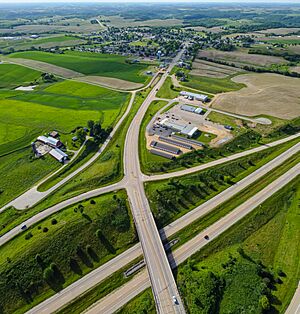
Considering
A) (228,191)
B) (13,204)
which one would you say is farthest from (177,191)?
(13,204)

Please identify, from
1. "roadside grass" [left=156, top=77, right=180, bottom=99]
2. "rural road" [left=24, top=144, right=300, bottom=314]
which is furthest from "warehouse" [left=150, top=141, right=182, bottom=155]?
"roadside grass" [left=156, top=77, right=180, bottom=99]

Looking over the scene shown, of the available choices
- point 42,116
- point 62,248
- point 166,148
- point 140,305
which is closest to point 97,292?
point 140,305

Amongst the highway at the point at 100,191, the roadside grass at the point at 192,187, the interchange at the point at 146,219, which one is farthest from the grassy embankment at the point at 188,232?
the highway at the point at 100,191

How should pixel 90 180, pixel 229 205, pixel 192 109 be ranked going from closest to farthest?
pixel 229 205, pixel 90 180, pixel 192 109

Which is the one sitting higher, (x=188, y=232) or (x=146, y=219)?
(x=146, y=219)

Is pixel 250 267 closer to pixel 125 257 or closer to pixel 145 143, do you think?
pixel 125 257

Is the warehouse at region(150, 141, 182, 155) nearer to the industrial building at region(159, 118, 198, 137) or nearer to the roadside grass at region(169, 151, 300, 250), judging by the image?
the industrial building at region(159, 118, 198, 137)

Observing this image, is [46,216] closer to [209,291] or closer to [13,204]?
[13,204]
